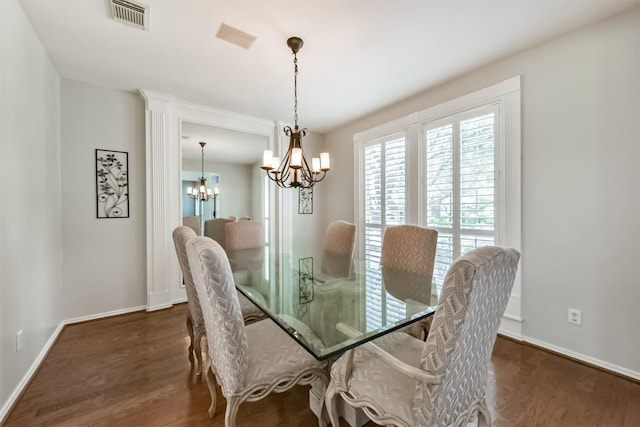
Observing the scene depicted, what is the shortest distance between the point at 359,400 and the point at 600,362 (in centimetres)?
205

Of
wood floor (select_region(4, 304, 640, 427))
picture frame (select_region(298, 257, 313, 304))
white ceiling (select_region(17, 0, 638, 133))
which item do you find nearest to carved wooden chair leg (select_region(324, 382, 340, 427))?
wood floor (select_region(4, 304, 640, 427))

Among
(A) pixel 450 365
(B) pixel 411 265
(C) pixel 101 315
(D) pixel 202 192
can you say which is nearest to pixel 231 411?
(A) pixel 450 365

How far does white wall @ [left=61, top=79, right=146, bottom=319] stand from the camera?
270cm

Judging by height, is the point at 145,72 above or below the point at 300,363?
above

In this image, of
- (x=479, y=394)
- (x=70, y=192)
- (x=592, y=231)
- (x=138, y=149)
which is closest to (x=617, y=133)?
(x=592, y=231)

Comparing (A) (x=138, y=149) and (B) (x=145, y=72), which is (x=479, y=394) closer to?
(B) (x=145, y=72)

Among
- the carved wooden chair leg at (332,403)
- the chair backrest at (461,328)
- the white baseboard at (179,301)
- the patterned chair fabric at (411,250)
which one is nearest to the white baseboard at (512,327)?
the patterned chair fabric at (411,250)

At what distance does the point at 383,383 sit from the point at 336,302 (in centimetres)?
59

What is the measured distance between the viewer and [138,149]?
3.03m

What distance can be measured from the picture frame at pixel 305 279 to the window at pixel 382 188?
2.62 feet

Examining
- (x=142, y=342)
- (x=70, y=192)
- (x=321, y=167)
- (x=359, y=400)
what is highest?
(x=321, y=167)

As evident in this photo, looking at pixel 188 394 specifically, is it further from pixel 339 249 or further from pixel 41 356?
pixel 339 249

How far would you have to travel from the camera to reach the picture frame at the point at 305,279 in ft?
5.71

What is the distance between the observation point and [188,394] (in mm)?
1689
